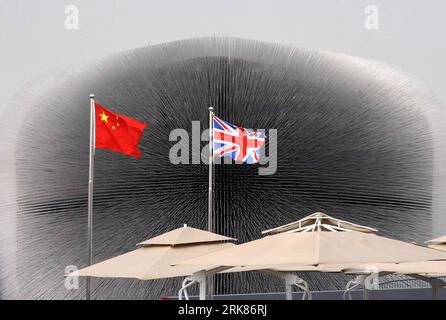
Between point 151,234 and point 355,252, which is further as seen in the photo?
point 151,234

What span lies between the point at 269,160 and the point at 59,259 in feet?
22.0

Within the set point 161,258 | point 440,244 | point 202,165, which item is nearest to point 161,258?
point 161,258

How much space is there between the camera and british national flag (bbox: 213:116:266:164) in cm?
1630

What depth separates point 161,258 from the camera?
1118cm

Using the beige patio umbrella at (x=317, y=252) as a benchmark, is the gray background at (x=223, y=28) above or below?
above

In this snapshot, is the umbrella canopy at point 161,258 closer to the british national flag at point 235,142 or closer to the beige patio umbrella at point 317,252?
the beige patio umbrella at point 317,252

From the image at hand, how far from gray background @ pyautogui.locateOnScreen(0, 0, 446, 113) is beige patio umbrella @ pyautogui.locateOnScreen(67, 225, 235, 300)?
14204 mm

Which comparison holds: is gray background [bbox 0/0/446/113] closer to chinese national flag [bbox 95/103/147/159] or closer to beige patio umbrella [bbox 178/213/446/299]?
chinese national flag [bbox 95/103/147/159]

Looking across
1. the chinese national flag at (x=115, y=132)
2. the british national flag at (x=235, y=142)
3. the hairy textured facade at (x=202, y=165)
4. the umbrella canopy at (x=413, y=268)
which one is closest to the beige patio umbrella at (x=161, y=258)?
the umbrella canopy at (x=413, y=268)

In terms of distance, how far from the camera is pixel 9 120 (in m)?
22.1

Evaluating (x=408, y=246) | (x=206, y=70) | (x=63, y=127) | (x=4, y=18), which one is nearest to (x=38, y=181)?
(x=63, y=127)

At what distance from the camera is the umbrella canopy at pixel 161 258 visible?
35.4 ft

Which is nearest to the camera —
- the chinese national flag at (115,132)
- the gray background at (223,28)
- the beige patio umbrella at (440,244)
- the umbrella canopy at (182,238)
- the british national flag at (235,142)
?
the umbrella canopy at (182,238)

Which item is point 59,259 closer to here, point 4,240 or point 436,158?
point 4,240
